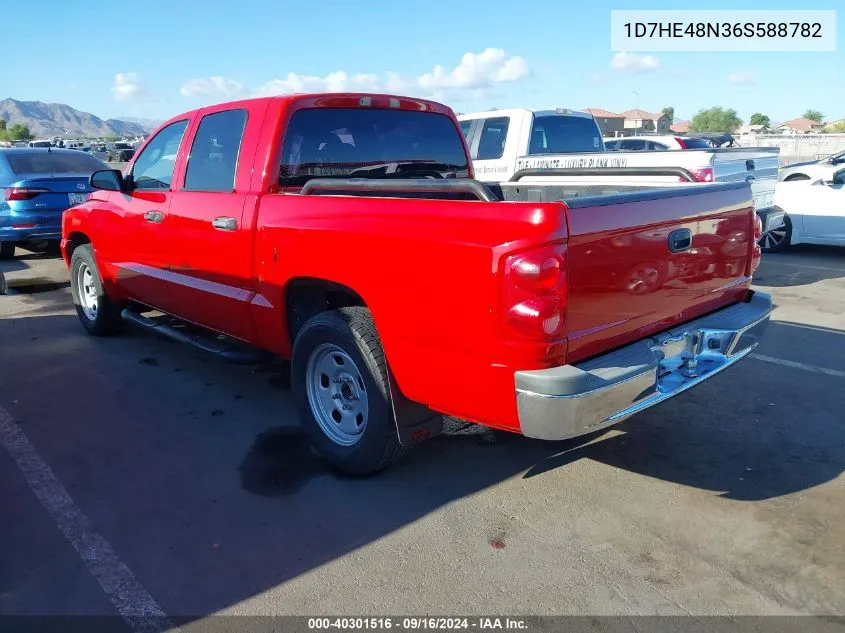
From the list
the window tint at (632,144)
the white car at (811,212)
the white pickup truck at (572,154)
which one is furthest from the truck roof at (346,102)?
the window tint at (632,144)

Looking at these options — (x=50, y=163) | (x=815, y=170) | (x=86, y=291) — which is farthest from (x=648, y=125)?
(x=86, y=291)

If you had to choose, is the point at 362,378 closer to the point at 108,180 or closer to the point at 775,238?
the point at 108,180

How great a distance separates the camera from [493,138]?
30.8ft

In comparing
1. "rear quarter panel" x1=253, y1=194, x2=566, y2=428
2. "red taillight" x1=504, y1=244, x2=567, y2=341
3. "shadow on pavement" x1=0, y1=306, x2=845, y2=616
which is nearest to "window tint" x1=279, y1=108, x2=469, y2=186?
"rear quarter panel" x1=253, y1=194, x2=566, y2=428

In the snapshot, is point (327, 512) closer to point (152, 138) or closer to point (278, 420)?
point (278, 420)

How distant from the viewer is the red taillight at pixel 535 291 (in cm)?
269

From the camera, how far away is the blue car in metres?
9.16

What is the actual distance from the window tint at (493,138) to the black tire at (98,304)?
5173 millimetres

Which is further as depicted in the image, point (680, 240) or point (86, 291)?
point (86, 291)

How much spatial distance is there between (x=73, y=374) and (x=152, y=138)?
6.35 feet

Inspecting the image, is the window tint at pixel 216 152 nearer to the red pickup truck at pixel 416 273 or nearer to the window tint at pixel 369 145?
the red pickup truck at pixel 416 273

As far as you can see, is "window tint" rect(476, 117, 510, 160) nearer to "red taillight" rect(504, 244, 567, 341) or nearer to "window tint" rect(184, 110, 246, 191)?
"window tint" rect(184, 110, 246, 191)

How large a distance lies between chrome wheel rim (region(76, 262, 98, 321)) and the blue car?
11.0 feet

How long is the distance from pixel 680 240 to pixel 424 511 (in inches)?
70.4
